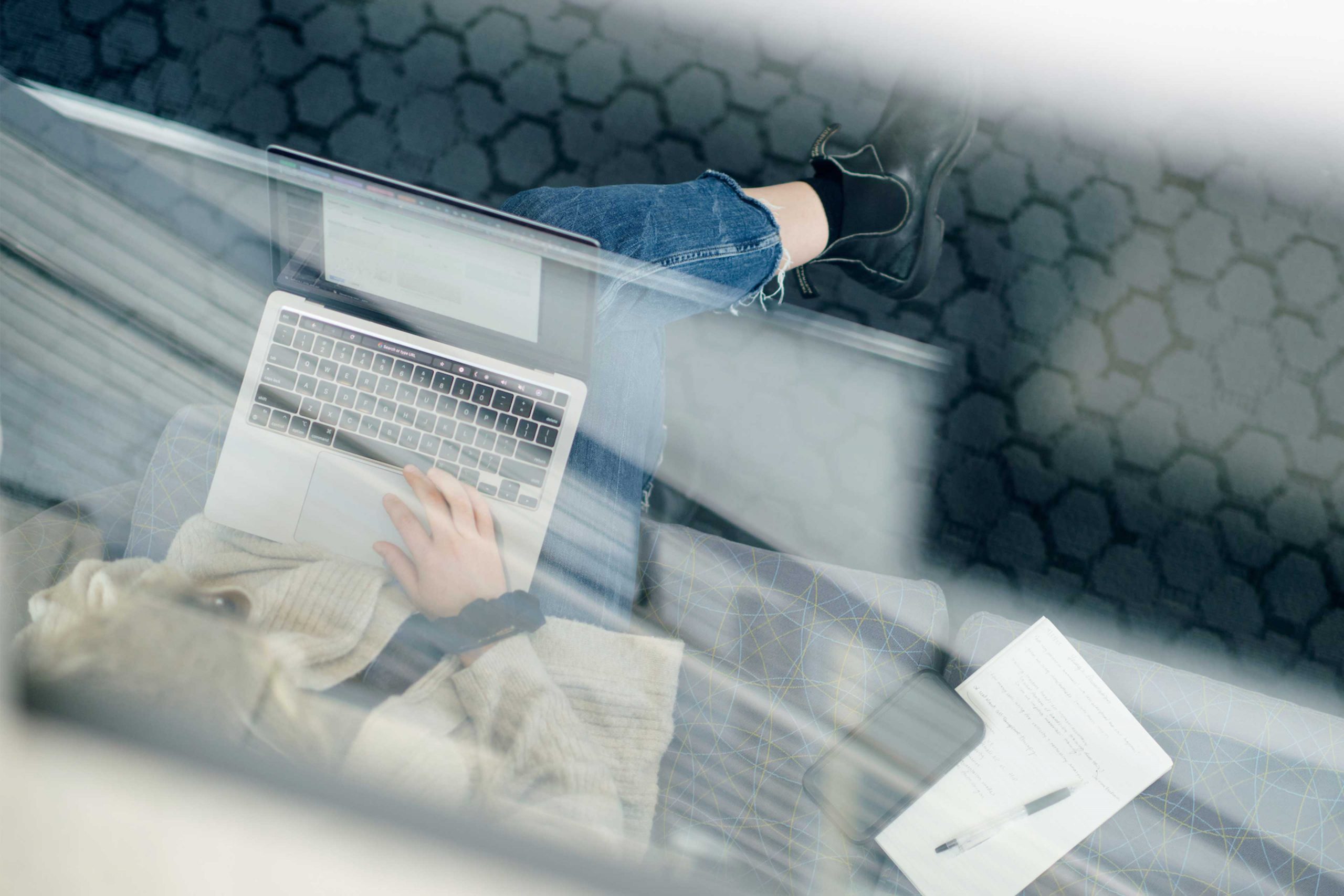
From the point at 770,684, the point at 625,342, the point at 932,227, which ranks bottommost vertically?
the point at 770,684

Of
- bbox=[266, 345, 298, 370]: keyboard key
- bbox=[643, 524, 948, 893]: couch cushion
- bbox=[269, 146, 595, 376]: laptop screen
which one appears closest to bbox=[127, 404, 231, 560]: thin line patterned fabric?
bbox=[266, 345, 298, 370]: keyboard key

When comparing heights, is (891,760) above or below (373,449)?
below

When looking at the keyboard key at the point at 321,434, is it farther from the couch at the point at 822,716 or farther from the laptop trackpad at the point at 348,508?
the couch at the point at 822,716

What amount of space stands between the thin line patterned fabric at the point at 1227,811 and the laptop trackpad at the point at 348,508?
3.03ft

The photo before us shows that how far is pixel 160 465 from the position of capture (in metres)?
0.99

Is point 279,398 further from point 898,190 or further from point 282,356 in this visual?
point 898,190

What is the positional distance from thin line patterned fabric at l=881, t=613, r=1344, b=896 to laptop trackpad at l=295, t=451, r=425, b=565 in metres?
0.92

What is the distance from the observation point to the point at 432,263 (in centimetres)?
88

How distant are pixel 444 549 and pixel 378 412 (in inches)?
7.9

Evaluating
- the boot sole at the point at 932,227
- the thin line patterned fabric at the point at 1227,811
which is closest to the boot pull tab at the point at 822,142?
the boot sole at the point at 932,227

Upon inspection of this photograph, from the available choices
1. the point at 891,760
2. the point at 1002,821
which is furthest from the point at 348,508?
the point at 1002,821

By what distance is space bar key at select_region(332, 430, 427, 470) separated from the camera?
0.97 metres

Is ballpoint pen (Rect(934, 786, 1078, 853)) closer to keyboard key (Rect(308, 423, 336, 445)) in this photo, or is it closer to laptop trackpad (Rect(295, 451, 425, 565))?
laptop trackpad (Rect(295, 451, 425, 565))

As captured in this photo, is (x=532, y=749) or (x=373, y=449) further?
(x=373, y=449)
